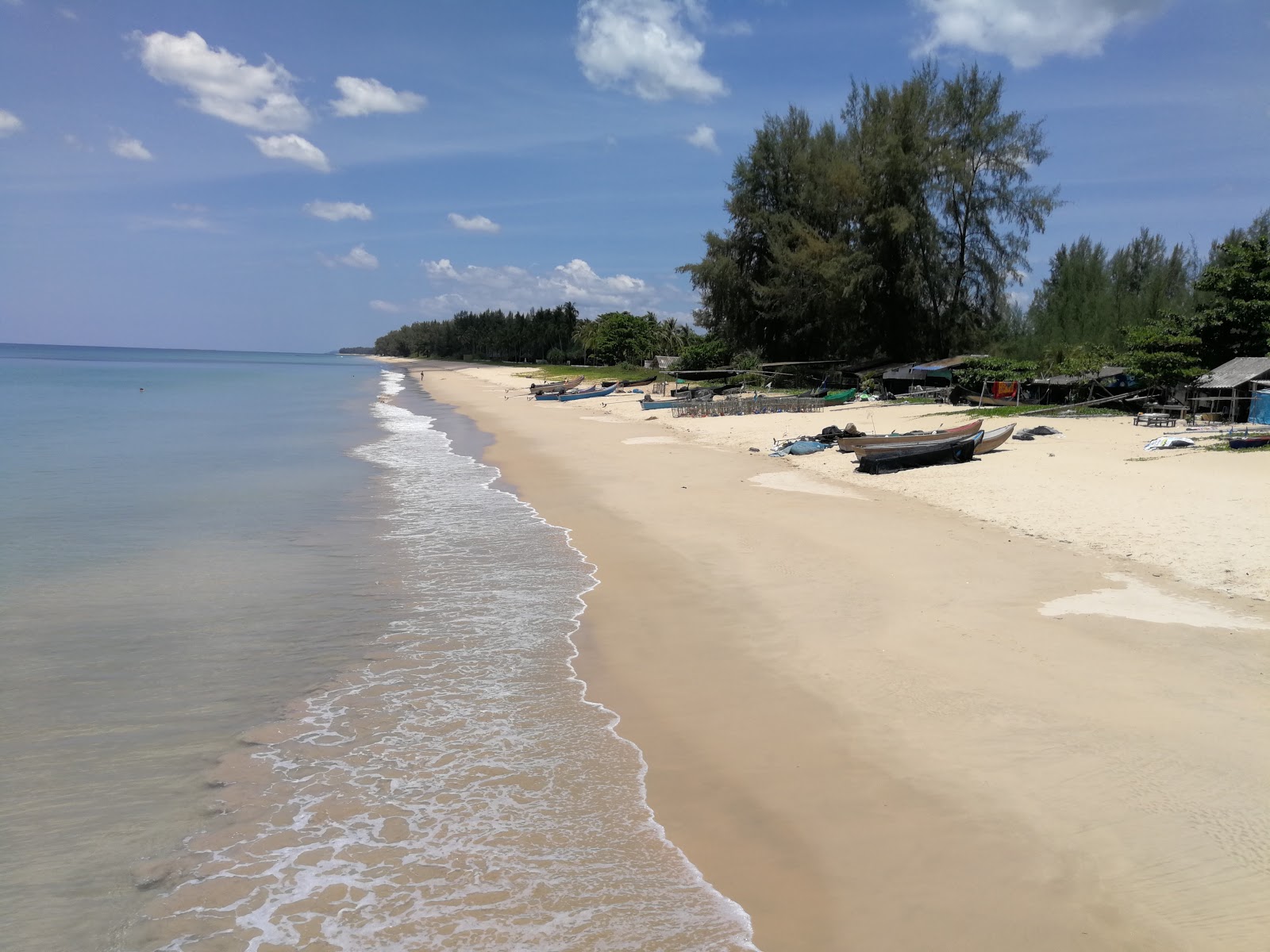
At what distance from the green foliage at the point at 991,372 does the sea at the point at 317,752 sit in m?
20.9

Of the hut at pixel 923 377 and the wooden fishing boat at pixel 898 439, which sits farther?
the hut at pixel 923 377

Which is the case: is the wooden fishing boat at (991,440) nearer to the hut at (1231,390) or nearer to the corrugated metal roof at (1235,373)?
the hut at (1231,390)

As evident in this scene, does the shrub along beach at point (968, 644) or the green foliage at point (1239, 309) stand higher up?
the green foliage at point (1239, 309)

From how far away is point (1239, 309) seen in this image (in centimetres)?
2253

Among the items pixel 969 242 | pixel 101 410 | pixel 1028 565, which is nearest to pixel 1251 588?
pixel 1028 565

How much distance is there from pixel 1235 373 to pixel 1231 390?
0.47m

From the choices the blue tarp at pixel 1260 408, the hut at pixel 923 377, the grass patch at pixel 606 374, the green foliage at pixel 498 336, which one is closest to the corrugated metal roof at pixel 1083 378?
the blue tarp at pixel 1260 408

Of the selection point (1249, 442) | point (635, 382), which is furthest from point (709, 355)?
point (1249, 442)

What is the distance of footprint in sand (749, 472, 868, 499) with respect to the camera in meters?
14.3

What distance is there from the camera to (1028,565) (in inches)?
365

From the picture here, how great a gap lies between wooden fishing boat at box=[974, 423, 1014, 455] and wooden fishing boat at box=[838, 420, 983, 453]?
26 cm

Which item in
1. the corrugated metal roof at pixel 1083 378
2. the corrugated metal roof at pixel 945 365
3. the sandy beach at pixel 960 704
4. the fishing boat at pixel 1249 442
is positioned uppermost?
the corrugated metal roof at pixel 945 365

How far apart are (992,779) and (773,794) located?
49.6 inches

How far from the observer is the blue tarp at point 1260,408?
62.6ft
